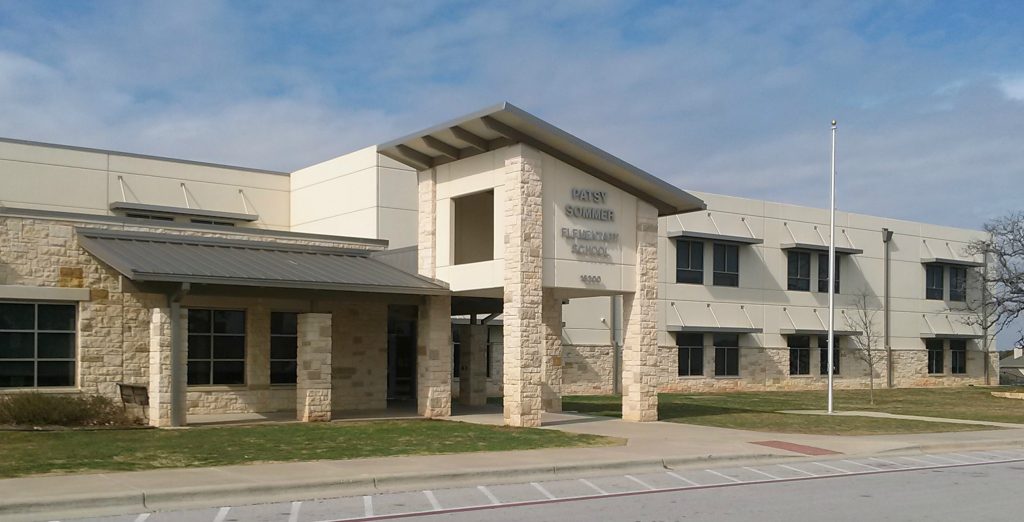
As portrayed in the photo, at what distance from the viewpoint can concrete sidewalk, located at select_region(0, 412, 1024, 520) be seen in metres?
11.6

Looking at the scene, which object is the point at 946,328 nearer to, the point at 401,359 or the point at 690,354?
the point at 690,354

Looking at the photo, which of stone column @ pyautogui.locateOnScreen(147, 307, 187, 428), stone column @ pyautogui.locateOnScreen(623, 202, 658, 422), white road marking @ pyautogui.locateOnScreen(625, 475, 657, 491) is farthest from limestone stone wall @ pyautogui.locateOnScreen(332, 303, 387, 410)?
white road marking @ pyautogui.locateOnScreen(625, 475, 657, 491)

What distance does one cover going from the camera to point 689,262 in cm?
4391

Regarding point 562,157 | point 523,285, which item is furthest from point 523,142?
point 523,285

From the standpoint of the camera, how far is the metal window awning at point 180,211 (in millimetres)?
34969

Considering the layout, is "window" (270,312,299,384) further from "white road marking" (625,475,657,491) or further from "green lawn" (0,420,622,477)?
"white road marking" (625,475,657,491)

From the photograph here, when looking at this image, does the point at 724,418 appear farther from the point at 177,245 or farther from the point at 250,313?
the point at 177,245

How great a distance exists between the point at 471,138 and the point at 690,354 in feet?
76.4

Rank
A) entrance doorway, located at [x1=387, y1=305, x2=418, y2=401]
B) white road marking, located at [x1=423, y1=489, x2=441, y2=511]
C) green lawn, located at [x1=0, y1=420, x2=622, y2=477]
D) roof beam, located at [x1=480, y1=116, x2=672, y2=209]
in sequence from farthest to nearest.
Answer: entrance doorway, located at [x1=387, y1=305, x2=418, y2=401] → roof beam, located at [x1=480, y1=116, x2=672, y2=209] → green lawn, located at [x1=0, y1=420, x2=622, y2=477] → white road marking, located at [x1=423, y1=489, x2=441, y2=511]

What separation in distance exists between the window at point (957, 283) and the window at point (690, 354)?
19247 millimetres

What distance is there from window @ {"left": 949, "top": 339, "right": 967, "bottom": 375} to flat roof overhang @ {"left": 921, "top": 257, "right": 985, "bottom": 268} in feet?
14.0

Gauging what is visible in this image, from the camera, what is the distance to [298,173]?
40094 mm

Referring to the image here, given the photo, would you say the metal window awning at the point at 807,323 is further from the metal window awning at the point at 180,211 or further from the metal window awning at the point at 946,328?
the metal window awning at the point at 180,211

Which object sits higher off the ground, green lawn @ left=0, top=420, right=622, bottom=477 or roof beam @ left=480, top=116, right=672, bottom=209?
roof beam @ left=480, top=116, right=672, bottom=209
